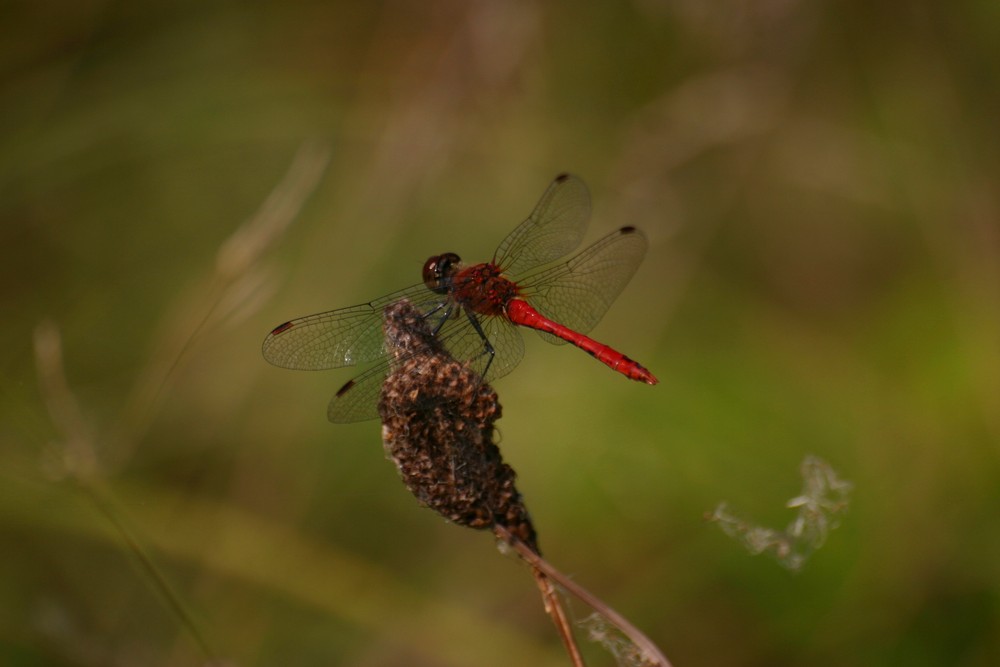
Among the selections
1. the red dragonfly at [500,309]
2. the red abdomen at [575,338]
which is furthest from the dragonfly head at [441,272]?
the red abdomen at [575,338]

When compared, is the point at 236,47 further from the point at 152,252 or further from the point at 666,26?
the point at 666,26

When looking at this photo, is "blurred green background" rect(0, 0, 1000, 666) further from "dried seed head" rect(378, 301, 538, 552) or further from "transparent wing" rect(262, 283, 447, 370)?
"dried seed head" rect(378, 301, 538, 552)

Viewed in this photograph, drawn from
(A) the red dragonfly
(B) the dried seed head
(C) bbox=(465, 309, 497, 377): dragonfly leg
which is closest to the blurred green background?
(A) the red dragonfly

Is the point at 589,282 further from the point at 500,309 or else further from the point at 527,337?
the point at 527,337

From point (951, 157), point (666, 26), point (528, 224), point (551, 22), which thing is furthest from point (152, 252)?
point (951, 157)

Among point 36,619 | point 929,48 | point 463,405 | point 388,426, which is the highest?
point 929,48

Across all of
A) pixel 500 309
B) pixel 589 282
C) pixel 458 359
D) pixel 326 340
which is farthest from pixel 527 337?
pixel 458 359

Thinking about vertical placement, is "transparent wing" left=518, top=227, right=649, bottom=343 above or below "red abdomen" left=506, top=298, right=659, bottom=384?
above
